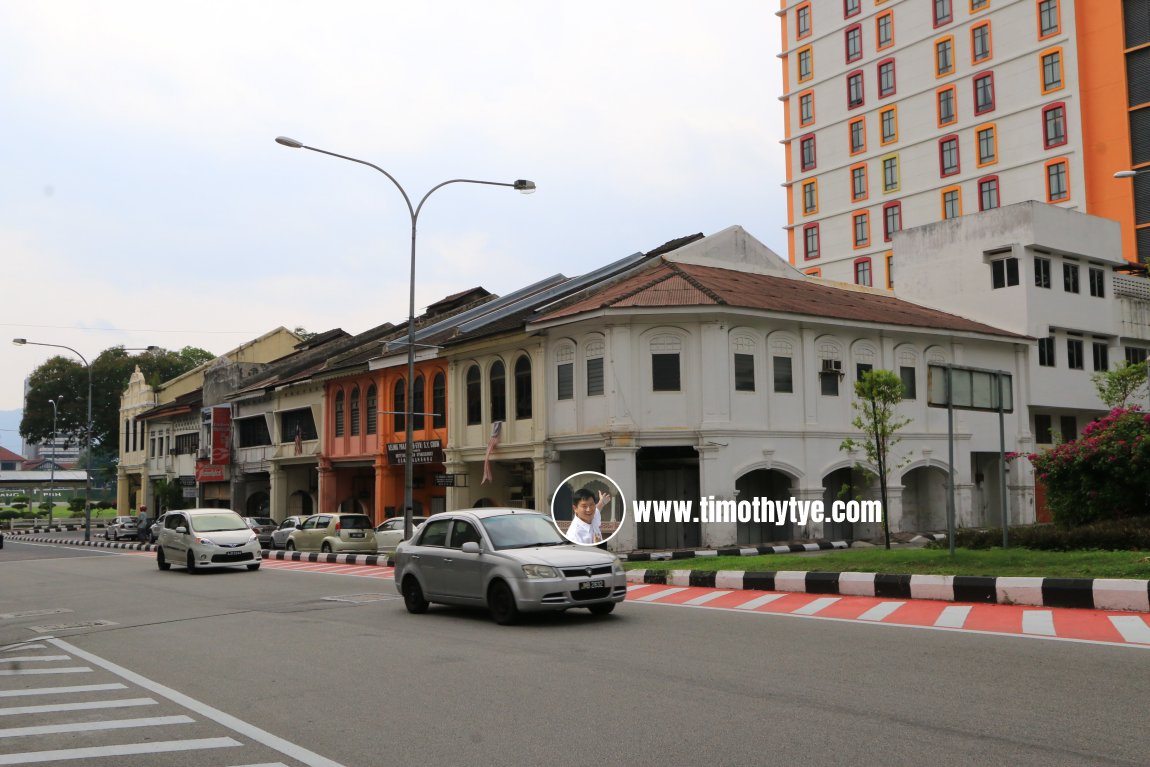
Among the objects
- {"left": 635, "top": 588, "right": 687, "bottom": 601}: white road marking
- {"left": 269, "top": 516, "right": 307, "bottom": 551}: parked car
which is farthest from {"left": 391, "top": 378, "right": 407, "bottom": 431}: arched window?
{"left": 635, "top": 588, "right": 687, "bottom": 601}: white road marking

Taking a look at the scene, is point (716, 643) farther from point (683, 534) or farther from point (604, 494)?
point (683, 534)

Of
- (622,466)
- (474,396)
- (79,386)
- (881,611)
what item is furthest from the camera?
(79,386)

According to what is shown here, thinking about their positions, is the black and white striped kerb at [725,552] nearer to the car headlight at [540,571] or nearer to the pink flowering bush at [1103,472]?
the pink flowering bush at [1103,472]

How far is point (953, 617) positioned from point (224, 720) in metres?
8.44

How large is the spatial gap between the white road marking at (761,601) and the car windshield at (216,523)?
47.6 feet

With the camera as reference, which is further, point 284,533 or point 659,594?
point 284,533

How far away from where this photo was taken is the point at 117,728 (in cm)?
736

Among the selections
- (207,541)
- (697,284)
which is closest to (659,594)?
(207,541)

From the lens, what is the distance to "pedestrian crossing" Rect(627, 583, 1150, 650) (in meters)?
10.5

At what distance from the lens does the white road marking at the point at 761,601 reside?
14170 millimetres

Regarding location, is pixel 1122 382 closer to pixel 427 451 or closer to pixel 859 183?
pixel 427 451

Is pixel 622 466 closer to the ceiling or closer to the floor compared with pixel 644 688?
closer to the ceiling

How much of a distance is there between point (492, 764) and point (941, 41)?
5854 centimetres

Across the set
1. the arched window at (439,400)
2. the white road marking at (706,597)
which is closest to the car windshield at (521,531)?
the white road marking at (706,597)
